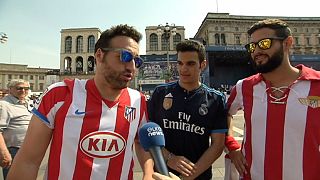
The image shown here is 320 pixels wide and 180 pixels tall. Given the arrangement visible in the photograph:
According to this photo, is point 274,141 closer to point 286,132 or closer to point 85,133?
point 286,132

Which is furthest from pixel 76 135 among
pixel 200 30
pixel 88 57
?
pixel 88 57

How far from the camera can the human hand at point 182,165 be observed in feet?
6.98

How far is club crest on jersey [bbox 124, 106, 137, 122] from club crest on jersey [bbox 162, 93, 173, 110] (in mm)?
564

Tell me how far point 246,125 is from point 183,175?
0.67 m

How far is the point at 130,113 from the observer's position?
1.87 m

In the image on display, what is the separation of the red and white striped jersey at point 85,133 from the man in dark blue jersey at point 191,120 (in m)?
0.59

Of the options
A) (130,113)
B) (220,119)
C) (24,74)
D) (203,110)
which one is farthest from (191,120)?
(24,74)

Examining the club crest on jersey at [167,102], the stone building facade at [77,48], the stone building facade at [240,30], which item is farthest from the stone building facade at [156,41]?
the club crest on jersey at [167,102]

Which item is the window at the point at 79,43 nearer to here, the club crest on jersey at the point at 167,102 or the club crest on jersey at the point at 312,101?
the club crest on jersey at the point at 167,102

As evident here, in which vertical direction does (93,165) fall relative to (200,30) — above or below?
below

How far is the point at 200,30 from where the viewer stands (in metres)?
78.4

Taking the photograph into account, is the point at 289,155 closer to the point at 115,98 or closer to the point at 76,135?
the point at 115,98

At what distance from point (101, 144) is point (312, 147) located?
147 cm

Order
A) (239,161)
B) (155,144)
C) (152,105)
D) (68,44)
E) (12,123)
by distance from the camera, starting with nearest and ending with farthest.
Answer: (155,144), (239,161), (152,105), (12,123), (68,44)
